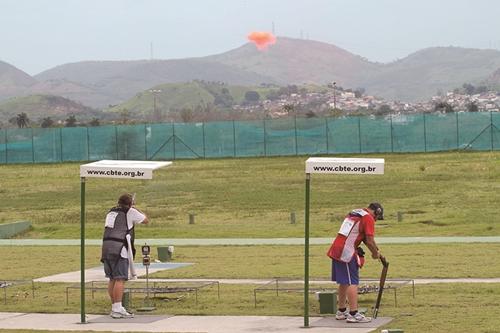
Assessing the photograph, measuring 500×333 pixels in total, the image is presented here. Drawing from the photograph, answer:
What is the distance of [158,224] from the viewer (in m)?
41.7

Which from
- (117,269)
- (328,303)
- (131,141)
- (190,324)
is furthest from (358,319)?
(131,141)

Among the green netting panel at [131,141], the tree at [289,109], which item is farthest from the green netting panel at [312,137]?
the tree at [289,109]

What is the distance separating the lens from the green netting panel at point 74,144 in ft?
248

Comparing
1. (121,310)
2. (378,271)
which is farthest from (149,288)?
(378,271)

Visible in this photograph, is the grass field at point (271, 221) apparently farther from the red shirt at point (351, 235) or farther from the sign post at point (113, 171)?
the sign post at point (113, 171)

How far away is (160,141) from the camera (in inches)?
2938

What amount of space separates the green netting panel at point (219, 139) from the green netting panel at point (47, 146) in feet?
31.0

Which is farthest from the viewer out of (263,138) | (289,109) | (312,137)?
(289,109)

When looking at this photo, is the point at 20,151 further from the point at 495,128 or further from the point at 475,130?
the point at 495,128

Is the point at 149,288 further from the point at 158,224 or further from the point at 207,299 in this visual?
the point at 158,224

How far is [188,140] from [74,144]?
7.36m

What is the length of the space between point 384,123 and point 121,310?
53.6 metres

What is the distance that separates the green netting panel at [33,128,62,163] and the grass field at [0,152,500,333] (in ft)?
11.0

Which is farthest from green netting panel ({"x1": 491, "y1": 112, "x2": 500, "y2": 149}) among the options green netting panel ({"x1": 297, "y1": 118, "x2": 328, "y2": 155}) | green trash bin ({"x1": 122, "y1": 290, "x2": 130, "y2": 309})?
green trash bin ({"x1": 122, "y1": 290, "x2": 130, "y2": 309})
